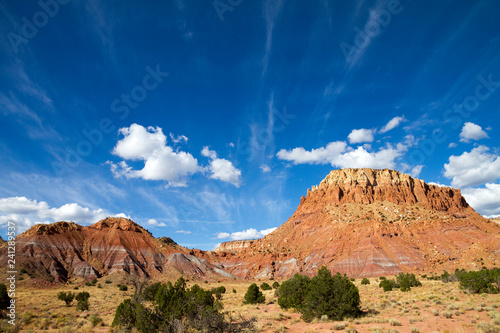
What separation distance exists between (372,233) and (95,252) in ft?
313

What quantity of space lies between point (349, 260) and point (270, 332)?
7136cm

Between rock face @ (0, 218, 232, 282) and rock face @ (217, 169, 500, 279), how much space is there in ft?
97.3

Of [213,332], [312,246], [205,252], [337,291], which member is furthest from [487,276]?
[205,252]

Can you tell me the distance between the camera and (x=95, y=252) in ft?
293

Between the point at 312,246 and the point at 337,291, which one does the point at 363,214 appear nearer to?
the point at 312,246

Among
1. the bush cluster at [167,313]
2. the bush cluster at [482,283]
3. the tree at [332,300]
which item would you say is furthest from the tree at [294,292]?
the bush cluster at [482,283]

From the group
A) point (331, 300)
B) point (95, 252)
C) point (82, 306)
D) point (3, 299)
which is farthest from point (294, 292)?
point (95, 252)

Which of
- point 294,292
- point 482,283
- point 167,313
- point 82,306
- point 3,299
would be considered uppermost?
point 3,299

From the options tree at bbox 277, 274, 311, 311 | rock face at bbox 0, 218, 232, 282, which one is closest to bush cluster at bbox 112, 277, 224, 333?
tree at bbox 277, 274, 311, 311

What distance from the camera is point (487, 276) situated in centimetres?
3011

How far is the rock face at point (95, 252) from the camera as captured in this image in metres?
73.1

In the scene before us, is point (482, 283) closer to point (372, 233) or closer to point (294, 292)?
point (294, 292)

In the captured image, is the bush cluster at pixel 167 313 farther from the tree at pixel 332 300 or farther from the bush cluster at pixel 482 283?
the bush cluster at pixel 482 283

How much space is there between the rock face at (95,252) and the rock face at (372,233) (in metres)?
29.7
